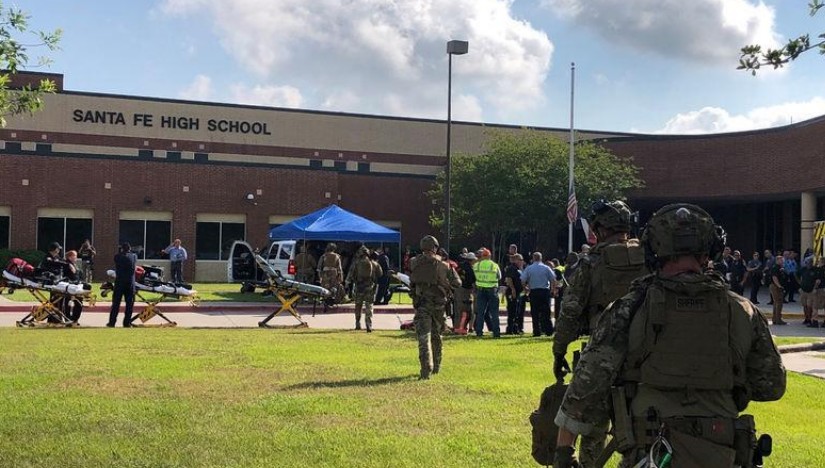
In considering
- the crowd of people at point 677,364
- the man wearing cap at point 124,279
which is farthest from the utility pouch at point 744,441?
the man wearing cap at point 124,279

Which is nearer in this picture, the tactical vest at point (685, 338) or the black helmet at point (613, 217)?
the tactical vest at point (685, 338)

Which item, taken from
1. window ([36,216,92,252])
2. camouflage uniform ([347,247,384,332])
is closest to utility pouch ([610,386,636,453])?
camouflage uniform ([347,247,384,332])

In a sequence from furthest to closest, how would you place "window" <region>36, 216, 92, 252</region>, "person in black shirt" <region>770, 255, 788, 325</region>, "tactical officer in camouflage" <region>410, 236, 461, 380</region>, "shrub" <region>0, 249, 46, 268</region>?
1. "window" <region>36, 216, 92, 252</region>
2. "shrub" <region>0, 249, 46, 268</region>
3. "person in black shirt" <region>770, 255, 788, 325</region>
4. "tactical officer in camouflage" <region>410, 236, 461, 380</region>

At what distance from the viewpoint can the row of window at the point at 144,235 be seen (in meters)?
37.0

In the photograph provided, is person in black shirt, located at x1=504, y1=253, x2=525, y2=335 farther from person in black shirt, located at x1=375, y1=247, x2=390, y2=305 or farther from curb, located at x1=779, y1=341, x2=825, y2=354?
person in black shirt, located at x1=375, y1=247, x2=390, y2=305

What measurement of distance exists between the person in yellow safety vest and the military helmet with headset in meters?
12.8

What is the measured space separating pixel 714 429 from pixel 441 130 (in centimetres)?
4523

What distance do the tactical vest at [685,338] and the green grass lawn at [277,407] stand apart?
319 centimetres

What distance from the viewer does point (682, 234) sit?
369 centimetres

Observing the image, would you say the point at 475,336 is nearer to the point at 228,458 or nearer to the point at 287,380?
the point at 287,380

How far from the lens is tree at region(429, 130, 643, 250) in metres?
38.0

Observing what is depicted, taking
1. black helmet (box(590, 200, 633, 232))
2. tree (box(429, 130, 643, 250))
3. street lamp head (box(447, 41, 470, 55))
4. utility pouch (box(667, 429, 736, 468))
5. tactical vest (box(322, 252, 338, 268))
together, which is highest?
street lamp head (box(447, 41, 470, 55))

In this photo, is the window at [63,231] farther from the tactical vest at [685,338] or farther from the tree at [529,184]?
the tactical vest at [685,338]

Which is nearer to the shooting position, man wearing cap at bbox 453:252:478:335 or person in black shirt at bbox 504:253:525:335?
person in black shirt at bbox 504:253:525:335
